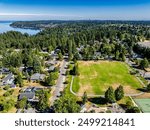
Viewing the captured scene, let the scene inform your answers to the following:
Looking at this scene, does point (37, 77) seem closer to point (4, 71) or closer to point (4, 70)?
point (4, 71)

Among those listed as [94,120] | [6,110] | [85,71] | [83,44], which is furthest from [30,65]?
[94,120]

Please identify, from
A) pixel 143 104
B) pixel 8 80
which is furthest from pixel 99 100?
pixel 8 80

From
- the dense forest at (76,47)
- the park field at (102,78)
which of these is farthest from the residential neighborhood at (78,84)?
the dense forest at (76,47)

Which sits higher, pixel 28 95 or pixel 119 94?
pixel 119 94

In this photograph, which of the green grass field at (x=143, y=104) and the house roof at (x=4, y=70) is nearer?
the green grass field at (x=143, y=104)

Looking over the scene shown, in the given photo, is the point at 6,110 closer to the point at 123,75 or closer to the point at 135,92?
the point at 135,92

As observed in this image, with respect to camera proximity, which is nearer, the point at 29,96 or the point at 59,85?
the point at 29,96

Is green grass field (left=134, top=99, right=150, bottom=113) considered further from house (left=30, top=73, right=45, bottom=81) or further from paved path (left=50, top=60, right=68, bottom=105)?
house (left=30, top=73, right=45, bottom=81)

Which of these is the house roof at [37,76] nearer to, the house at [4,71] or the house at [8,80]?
the house at [8,80]

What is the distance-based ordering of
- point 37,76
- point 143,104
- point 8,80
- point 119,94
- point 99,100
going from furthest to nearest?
point 37,76, point 8,80, point 99,100, point 119,94, point 143,104
